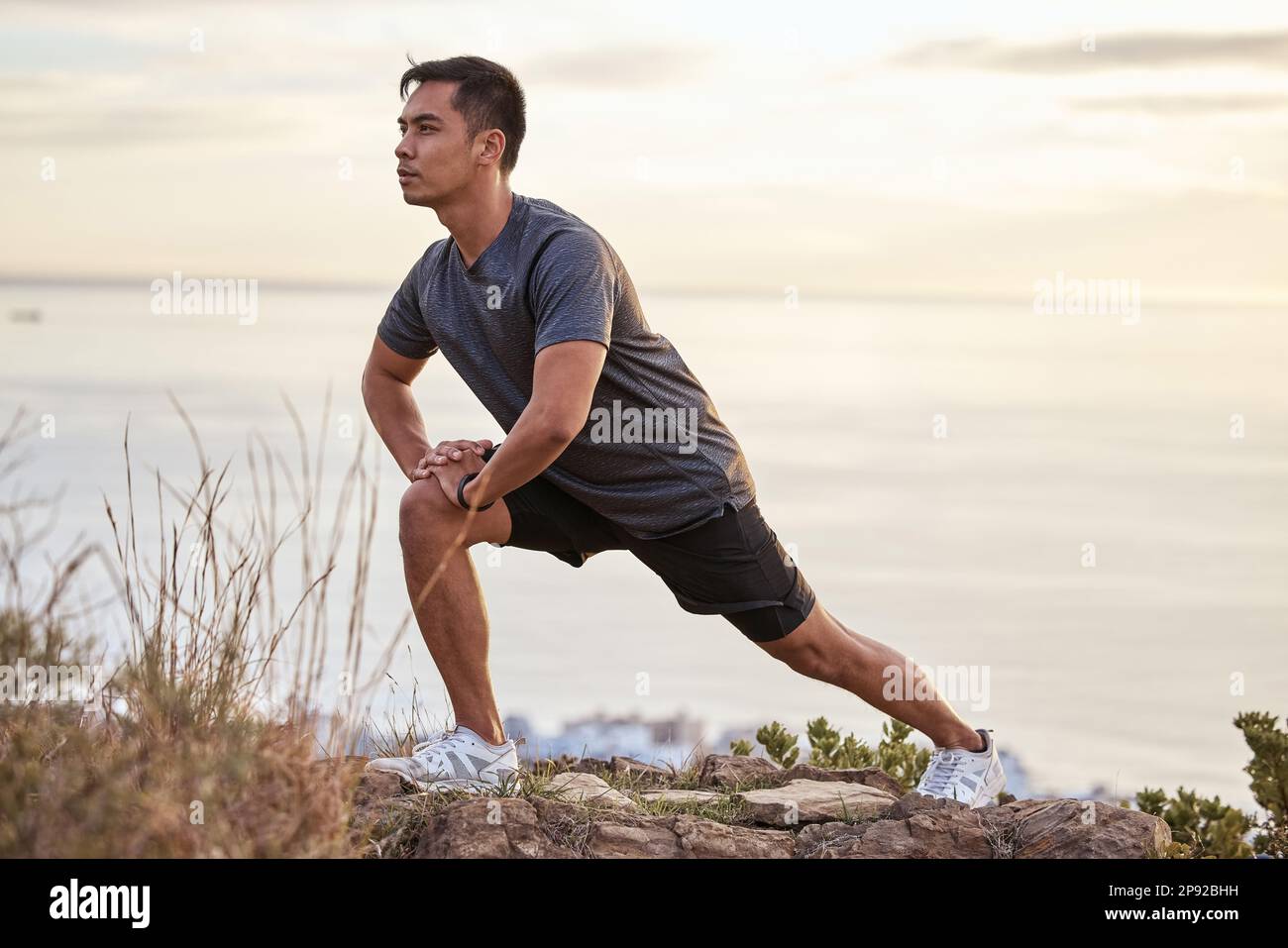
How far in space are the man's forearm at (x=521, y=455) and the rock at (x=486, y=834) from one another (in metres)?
0.84

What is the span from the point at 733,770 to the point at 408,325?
1.87 metres

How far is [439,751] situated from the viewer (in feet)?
14.9

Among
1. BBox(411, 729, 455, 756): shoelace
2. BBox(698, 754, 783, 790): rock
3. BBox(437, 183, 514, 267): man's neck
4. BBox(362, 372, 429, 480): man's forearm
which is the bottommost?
BBox(698, 754, 783, 790): rock

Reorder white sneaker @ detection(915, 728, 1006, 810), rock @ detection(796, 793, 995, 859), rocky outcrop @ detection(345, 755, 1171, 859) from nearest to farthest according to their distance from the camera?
rocky outcrop @ detection(345, 755, 1171, 859) < rock @ detection(796, 793, 995, 859) < white sneaker @ detection(915, 728, 1006, 810)

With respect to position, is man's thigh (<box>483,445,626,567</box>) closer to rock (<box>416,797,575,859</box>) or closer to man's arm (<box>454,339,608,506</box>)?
man's arm (<box>454,339,608,506</box>)

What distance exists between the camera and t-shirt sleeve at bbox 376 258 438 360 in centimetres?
492

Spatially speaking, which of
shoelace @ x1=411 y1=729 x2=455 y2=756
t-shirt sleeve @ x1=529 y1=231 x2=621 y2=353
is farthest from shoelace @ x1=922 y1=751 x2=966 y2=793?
t-shirt sleeve @ x1=529 y1=231 x2=621 y2=353

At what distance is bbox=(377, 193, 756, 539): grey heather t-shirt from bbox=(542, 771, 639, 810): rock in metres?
0.80

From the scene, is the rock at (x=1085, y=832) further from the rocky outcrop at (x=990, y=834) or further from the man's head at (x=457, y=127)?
the man's head at (x=457, y=127)

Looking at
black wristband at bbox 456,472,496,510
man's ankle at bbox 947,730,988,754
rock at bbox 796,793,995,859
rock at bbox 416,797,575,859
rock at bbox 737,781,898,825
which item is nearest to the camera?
rock at bbox 416,797,575,859

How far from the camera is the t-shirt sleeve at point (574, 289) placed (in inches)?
166

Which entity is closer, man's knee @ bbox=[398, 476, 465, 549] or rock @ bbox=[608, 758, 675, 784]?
man's knee @ bbox=[398, 476, 465, 549]

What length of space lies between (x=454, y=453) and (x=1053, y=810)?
2076mm
